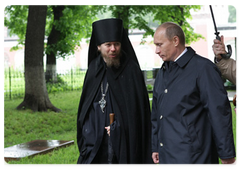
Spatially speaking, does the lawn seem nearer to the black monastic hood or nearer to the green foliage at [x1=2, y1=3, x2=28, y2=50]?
the black monastic hood

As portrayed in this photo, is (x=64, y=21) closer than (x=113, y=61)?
No

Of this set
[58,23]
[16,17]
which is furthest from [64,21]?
[16,17]

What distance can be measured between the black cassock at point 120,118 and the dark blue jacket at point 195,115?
887 mm

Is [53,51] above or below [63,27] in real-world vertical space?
below

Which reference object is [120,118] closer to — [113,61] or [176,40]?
[113,61]

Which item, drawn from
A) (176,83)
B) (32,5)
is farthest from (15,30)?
(176,83)

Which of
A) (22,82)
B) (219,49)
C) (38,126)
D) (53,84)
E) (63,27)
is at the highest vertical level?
(63,27)

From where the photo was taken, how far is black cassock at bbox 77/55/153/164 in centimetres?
403

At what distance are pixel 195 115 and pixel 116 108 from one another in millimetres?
1276

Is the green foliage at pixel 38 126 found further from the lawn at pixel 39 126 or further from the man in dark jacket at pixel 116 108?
the man in dark jacket at pixel 116 108

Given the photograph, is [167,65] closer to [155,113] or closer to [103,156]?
[155,113]

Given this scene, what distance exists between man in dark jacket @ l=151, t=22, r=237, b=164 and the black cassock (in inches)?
32.5

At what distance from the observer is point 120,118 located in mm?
4023

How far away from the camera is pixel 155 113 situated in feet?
11.6
